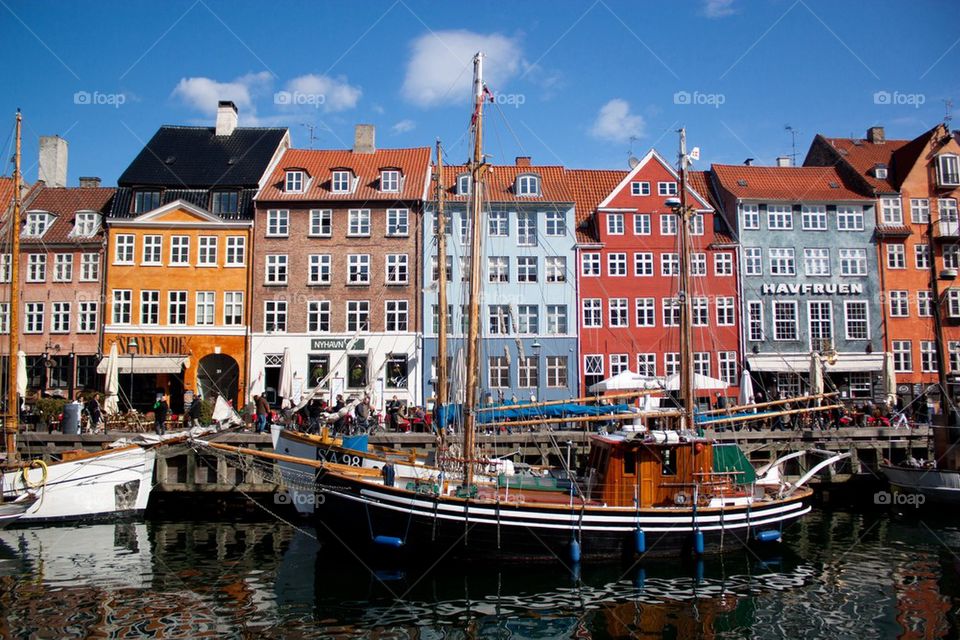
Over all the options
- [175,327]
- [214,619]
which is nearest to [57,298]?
[175,327]

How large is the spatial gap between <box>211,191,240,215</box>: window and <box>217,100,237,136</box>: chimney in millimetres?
5284

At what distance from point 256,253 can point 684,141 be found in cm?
2578

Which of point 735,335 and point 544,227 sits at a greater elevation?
point 544,227

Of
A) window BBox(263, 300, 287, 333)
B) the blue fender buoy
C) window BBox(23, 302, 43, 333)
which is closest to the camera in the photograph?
the blue fender buoy

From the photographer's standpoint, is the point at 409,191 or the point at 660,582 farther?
the point at 409,191

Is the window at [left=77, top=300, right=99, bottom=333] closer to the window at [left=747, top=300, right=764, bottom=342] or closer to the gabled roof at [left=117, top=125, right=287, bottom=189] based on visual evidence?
the gabled roof at [left=117, top=125, right=287, bottom=189]

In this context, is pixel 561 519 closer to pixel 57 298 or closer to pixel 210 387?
pixel 210 387

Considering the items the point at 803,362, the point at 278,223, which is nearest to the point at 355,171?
the point at 278,223

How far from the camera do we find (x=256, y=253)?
41938mm

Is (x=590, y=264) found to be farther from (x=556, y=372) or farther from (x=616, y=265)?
(x=556, y=372)

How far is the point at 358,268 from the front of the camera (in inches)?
1655

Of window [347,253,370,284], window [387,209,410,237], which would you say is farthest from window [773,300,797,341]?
window [347,253,370,284]

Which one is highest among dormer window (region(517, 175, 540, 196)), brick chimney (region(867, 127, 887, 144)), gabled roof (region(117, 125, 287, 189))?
brick chimney (region(867, 127, 887, 144))

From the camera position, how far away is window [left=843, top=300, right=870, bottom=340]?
4312cm
